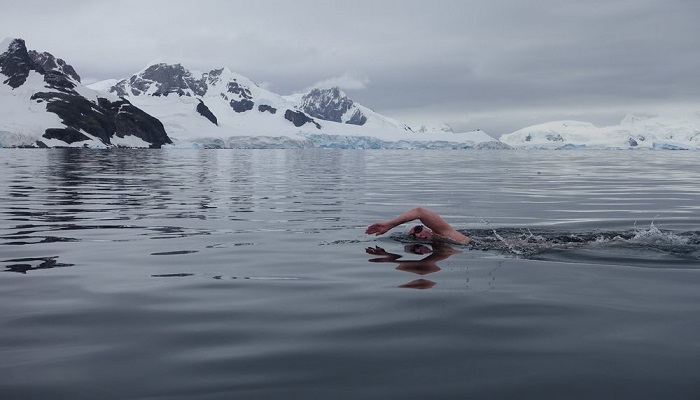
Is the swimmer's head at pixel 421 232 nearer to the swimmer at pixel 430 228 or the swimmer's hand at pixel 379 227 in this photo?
the swimmer at pixel 430 228

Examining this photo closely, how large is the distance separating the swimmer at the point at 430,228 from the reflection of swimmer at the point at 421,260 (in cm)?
26

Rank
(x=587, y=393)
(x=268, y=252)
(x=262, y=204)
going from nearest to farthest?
(x=587, y=393) → (x=268, y=252) → (x=262, y=204)

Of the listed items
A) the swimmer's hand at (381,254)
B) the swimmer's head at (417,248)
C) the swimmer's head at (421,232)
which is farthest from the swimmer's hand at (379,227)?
the swimmer's head at (421,232)

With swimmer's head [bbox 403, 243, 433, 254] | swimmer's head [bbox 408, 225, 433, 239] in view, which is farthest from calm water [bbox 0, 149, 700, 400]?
swimmer's head [bbox 408, 225, 433, 239]

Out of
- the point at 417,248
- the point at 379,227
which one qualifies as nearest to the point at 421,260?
the point at 379,227

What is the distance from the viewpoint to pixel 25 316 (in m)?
7.11

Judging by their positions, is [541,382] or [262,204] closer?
[541,382]

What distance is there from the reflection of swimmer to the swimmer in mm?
258

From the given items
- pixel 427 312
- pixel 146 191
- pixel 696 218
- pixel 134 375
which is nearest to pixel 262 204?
pixel 146 191

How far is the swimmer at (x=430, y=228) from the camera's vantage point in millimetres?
12491

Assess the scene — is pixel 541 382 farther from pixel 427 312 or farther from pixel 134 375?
pixel 134 375

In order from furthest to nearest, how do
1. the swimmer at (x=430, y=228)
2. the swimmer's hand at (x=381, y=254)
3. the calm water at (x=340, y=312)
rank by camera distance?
the swimmer at (x=430, y=228), the swimmer's hand at (x=381, y=254), the calm water at (x=340, y=312)

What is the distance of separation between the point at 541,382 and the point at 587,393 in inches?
14.7

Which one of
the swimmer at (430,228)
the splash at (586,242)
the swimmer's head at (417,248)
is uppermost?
the swimmer at (430,228)
